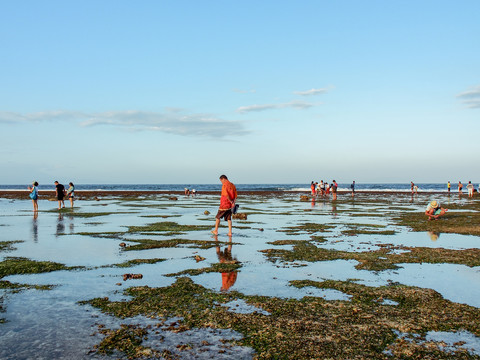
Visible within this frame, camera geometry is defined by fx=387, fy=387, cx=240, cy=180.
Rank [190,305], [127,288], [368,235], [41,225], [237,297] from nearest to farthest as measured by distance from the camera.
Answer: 1. [190,305]
2. [237,297]
3. [127,288]
4. [368,235]
5. [41,225]

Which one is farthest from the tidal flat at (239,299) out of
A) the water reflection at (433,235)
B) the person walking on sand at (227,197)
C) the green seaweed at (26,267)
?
the person walking on sand at (227,197)

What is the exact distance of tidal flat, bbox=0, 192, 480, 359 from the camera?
6.40 metres

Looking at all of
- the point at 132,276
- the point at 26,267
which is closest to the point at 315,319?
the point at 132,276

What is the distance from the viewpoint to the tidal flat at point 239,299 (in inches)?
252

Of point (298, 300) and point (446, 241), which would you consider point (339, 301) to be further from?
point (446, 241)

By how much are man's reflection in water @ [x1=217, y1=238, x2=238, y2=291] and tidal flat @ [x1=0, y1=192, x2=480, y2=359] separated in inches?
2.1

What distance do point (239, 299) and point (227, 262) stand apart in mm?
4060

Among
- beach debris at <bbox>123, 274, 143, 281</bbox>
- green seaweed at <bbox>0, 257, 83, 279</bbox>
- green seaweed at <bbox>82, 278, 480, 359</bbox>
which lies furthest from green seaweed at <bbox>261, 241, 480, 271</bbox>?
green seaweed at <bbox>0, 257, 83, 279</bbox>

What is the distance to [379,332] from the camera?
6.99m

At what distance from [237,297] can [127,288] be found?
2.89 metres

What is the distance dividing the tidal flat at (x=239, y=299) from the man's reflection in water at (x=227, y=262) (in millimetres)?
52

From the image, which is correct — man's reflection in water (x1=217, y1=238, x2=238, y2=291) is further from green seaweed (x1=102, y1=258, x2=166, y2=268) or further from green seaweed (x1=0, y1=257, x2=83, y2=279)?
green seaweed (x1=0, y1=257, x2=83, y2=279)

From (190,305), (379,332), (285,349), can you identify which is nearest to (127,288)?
(190,305)

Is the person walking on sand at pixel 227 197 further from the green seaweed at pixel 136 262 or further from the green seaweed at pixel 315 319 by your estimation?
the green seaweed at pixel 315 319
